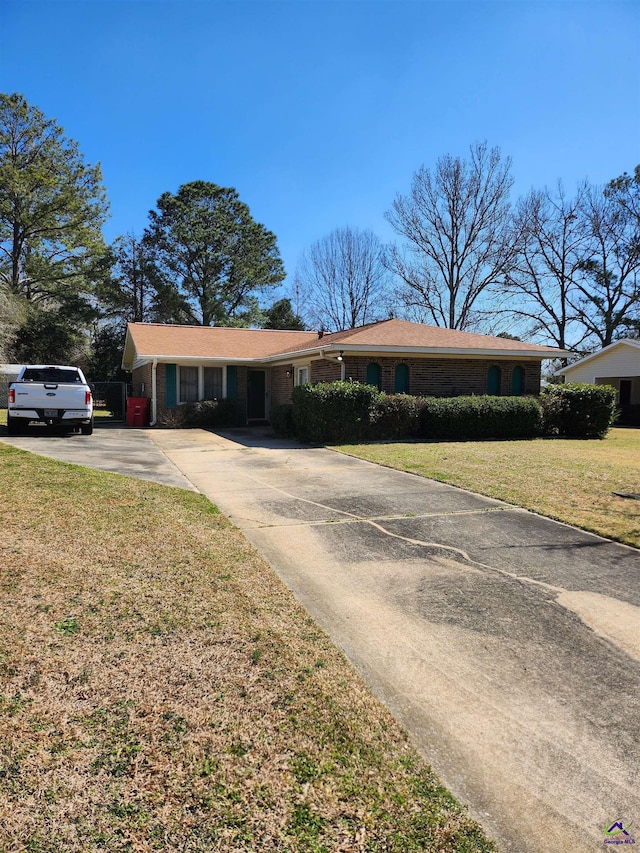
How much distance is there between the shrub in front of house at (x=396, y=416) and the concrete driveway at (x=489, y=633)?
21.3 ft

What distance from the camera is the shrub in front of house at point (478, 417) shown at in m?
14.1

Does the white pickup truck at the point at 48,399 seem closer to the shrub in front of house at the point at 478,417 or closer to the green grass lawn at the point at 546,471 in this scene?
the green grass lawn at the point at 546,471

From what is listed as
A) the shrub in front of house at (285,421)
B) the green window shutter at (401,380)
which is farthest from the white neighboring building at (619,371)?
the shrub in front of house at (285,421)

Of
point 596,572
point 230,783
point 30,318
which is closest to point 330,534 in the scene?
point 596,572

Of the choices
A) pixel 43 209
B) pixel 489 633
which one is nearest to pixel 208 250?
pixel 43 209

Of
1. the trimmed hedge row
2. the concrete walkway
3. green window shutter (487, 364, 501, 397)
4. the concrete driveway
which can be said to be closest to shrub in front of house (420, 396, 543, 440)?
the trimmed hedge row

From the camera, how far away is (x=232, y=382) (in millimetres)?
20047

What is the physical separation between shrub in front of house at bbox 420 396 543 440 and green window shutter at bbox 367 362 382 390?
196cm

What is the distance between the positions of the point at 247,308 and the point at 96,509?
3388 cm

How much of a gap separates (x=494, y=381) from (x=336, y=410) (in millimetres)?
7073

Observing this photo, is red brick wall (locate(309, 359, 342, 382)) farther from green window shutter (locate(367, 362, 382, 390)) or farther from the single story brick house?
green window shutter (locate(367, 362, 382, 390))

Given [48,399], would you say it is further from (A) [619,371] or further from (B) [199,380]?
(A) [619,371]

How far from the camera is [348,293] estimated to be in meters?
38.8

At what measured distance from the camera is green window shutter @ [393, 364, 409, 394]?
15.9 m
